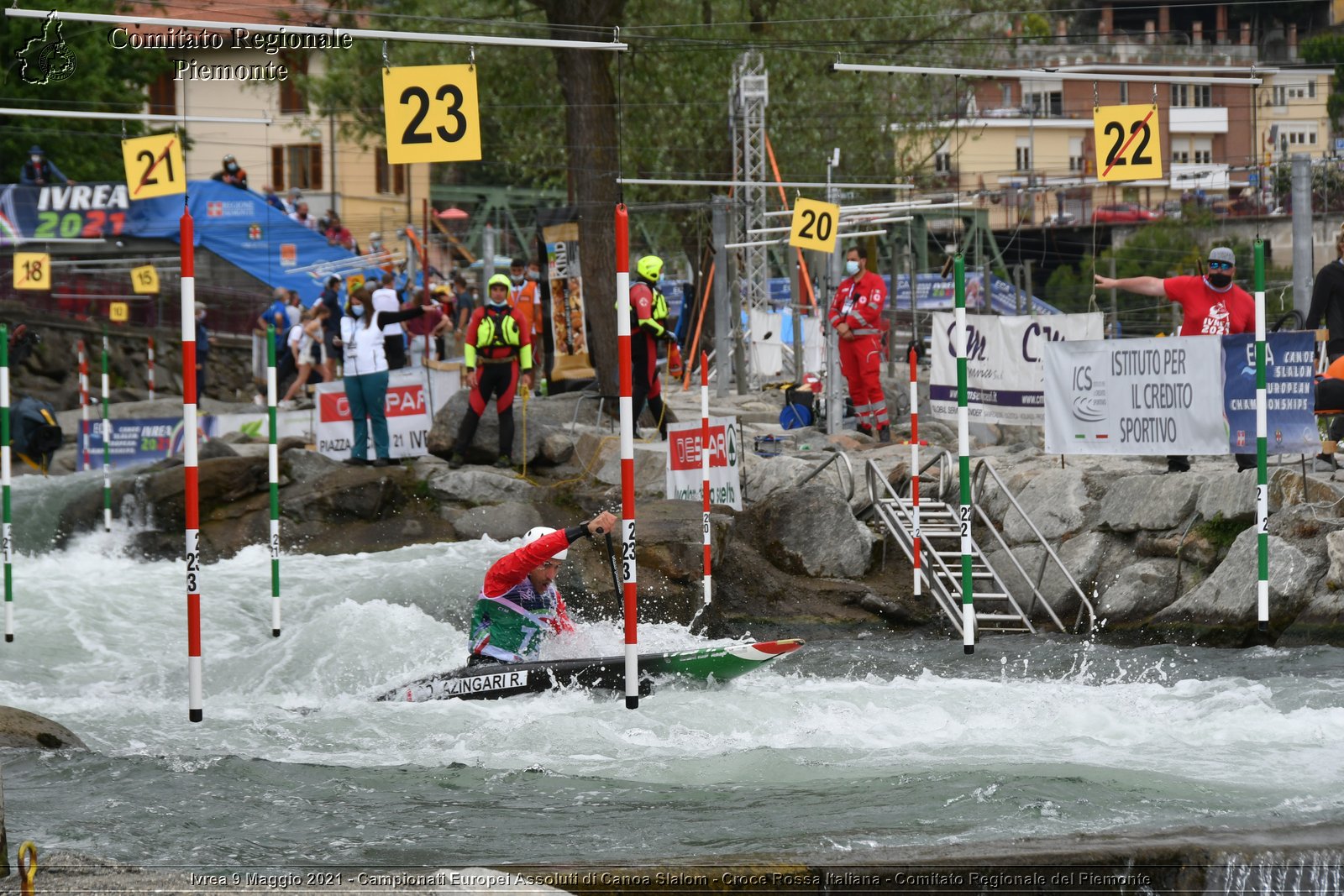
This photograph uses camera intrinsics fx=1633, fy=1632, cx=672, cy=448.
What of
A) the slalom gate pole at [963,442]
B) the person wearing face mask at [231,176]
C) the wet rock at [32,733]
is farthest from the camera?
the person wearing face mask at [231,176]

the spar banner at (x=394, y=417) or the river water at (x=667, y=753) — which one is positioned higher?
the spar banner at (x=394, y=417)

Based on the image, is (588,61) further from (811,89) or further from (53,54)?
(811,89)

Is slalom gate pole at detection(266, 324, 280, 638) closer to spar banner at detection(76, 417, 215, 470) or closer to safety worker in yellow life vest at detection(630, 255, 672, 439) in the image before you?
safety worker in yellow life vest at detection(630, 255, 672, 439)

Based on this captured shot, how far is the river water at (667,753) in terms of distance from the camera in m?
7.08

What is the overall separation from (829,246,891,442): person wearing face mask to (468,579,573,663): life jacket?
6.68m

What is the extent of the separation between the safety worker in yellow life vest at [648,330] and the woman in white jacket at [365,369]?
239cm

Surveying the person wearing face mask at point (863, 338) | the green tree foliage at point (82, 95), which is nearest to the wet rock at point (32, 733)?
the person wearing face mask at point (863, 338)

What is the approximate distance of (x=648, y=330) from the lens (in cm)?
1711

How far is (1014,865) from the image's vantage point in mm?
5816

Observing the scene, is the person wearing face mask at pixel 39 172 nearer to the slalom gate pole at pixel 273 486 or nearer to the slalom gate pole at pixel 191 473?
the slalom gate pole at pixel 273 486

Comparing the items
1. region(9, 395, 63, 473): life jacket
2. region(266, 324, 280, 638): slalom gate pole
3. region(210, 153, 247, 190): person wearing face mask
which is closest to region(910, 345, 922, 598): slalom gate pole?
region(266, 324, 280, 638): slalom gate pole

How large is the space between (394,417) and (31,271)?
11304 millimetres

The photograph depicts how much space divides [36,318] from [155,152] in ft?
50.1

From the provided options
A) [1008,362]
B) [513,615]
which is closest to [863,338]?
[1008,362]
